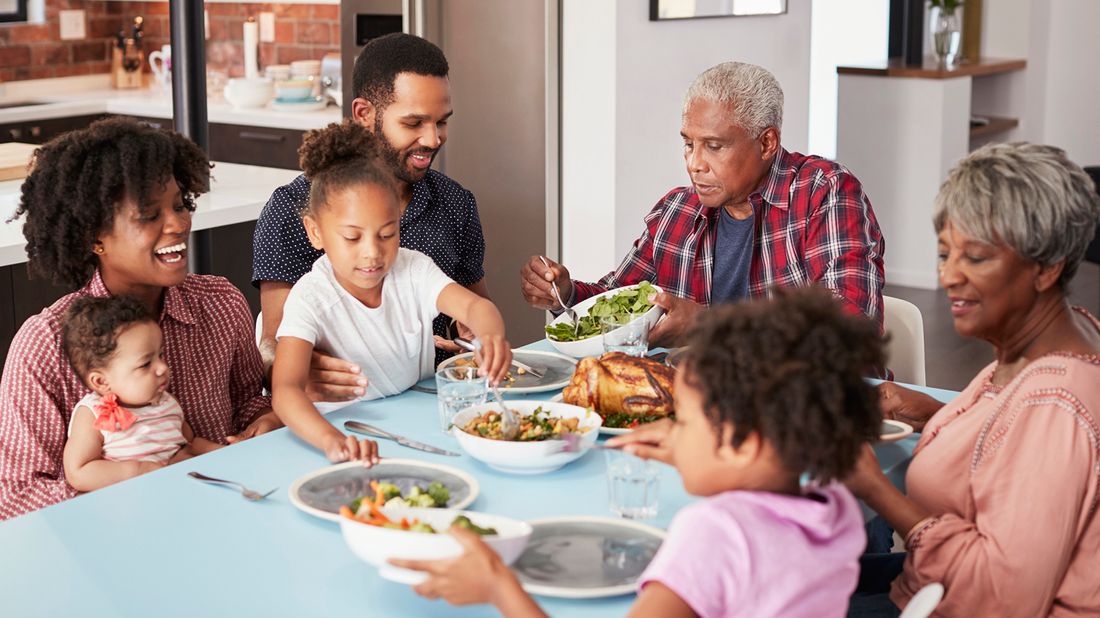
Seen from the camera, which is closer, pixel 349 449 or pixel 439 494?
pixel 439 494

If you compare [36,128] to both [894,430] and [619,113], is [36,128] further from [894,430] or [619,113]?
[894,430]

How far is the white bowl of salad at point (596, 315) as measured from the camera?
7.58 feet

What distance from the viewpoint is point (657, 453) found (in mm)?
1493

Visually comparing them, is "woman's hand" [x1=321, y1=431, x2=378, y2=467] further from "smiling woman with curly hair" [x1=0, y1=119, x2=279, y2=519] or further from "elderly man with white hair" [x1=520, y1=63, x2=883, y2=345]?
"elderly man with white hair" [x1=520, y1=63, x2=883, y2=345]

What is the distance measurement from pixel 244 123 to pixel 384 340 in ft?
10.9

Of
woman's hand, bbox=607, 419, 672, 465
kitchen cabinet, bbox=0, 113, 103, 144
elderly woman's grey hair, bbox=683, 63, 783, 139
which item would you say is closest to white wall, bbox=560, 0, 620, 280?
elderly woman's grey hair, bbox=683, 63, 783, 139

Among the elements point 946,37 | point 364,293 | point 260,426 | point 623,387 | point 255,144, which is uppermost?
point 946,37

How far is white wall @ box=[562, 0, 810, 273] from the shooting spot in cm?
396

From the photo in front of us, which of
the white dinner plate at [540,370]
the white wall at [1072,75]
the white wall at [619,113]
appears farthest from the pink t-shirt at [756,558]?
the white wall at [1072,75]

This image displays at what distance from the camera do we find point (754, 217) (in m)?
2.61

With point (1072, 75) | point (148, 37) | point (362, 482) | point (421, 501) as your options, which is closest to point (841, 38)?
point (1072, 75)

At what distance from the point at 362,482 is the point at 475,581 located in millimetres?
450

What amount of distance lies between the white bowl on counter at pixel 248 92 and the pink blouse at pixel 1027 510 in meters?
4.31

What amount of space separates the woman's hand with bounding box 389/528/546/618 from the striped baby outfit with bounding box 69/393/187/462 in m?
0.83
